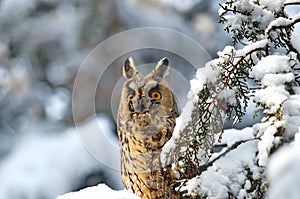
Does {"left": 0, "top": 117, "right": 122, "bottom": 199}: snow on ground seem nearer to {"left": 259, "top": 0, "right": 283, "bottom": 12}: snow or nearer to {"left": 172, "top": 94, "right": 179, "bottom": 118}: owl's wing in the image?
{"left": 172, "top": 94, "right": 179, "bottom": 118}: owl's wing

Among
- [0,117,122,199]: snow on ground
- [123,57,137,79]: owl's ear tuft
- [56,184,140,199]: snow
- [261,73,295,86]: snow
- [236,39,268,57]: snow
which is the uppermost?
[0,117,122,199]: snow on ground

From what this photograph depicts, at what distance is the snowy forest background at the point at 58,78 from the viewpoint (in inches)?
115

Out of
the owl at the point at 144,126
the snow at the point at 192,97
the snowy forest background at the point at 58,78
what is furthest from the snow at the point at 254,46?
the snowy forest background at the point at 58,78

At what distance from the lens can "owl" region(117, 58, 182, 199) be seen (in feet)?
5.35

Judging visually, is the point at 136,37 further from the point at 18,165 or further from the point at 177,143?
the point at 177,143

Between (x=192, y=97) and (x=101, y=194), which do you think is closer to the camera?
(x=101, y=194)

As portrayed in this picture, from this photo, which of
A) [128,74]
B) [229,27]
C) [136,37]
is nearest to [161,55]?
[136,37]

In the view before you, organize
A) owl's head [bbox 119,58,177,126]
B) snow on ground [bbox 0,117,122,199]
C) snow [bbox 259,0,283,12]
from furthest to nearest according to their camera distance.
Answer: snow on ground [bbox 0,117,122,199]
owl's head [bbox 119,58,177,126]
snow [bbox 259,0,283,12]

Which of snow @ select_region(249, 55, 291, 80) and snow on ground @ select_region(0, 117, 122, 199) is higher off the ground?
snow on ground @ select_region(0, 117, 122, 199)

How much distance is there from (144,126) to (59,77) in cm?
168

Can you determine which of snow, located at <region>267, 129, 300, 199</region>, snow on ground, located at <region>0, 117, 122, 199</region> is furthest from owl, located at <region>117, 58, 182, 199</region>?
snow, located at <region>267, 129, 300, 199</region>

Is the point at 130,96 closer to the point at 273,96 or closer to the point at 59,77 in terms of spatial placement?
the point at 273,96

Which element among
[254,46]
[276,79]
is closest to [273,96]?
[276,79]

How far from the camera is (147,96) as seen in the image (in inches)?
68.1
